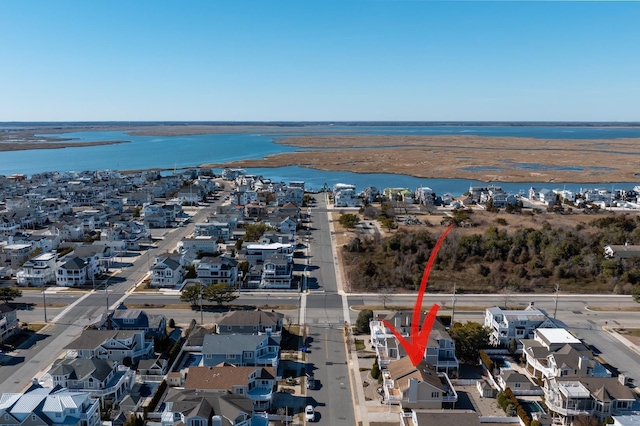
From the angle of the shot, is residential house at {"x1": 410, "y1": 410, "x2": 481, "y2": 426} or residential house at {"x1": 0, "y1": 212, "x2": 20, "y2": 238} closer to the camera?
residential house at {"x1": 410, "y1": 410, "x2": 481, "y2": 426}

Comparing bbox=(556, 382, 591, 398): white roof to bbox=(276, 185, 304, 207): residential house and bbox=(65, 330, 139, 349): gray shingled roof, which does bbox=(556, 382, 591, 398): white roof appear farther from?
bbox=(276, 185, 304, 207): residential house

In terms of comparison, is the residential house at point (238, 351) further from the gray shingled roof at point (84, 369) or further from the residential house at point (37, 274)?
the residential house at point (37, 274)

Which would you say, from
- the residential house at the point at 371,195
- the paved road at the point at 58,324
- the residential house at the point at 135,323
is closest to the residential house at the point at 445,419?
the residential house at the point at 135,323

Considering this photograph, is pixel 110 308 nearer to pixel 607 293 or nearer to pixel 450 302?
pixel 450 302

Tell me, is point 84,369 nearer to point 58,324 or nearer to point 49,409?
point 49,409

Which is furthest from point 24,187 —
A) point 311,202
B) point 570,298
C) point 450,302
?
point 570,298

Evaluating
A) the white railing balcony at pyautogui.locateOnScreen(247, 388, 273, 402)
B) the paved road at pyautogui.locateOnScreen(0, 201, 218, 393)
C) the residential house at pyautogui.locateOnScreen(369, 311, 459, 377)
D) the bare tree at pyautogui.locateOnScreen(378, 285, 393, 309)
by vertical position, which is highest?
the residential house at pyautogui.locateOnScreen(369, 311, 459, 377)

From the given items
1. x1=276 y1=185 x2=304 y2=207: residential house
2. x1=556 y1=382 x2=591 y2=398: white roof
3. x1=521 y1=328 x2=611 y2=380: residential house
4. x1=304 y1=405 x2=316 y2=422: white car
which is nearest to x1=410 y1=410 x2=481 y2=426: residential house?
x1=304 y1=405 x2=316 y2=422: white car
